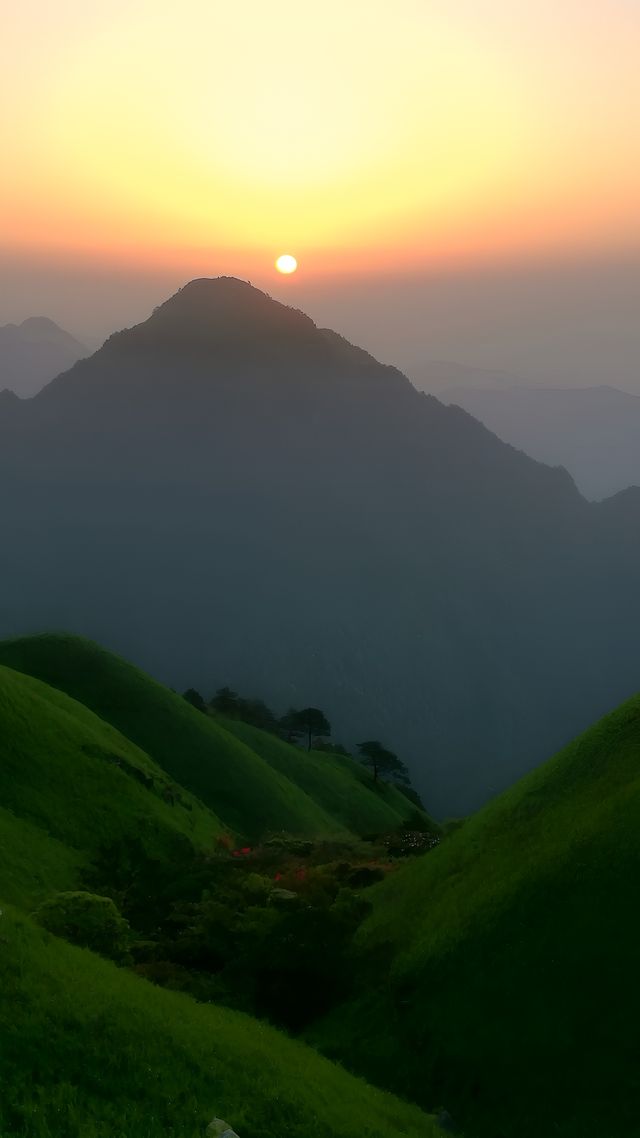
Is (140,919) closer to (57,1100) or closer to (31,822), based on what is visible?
(31,822)

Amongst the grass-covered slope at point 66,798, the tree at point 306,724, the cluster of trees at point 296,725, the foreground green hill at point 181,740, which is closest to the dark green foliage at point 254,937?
A: the grass-covered slope at point 66,798

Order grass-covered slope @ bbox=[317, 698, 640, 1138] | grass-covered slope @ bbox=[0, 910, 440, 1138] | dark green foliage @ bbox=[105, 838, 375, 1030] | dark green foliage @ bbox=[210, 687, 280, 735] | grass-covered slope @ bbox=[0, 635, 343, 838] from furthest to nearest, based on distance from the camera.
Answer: dark green foliage @ bbox=[210, 687, 280, 735]
grass-covered slope @ bbox=[0, 635, 343, 838]
dark green foliage @ bbox=[105, 838, 375, 1030]
grass-covered slope @ bbox=[317, 698, 640, 1138]
grass-covered slope @ bbox=[0, 910, 440, 1138]

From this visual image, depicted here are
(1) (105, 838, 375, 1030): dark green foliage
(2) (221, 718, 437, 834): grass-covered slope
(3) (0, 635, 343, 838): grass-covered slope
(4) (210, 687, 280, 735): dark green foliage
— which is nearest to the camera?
(1) (105, 838, 375, 1030): dark green foliage

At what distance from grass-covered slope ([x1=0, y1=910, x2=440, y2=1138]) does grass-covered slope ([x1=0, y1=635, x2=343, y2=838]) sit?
4704 centimetres

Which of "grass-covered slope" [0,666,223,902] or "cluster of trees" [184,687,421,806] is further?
"cluster of trees" [184,687,421,806]

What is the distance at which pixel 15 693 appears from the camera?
2094 inches

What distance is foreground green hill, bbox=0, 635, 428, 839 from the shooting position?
71.1 metres

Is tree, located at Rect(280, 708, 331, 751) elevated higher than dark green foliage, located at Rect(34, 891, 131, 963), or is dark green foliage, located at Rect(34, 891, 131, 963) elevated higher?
tree, located at Rect(280, 708, 331, 751)

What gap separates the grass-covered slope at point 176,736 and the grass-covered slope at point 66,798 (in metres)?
9.07

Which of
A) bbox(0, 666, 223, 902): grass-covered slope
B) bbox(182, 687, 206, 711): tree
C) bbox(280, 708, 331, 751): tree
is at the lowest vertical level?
bbox(0, 666, 223, 902): grass-covered slope

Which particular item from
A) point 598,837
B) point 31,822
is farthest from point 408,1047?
point 31,822

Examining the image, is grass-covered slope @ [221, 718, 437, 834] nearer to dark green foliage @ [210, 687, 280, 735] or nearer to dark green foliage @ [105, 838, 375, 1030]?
dark green foliage @ [210, 687, 280, 735]

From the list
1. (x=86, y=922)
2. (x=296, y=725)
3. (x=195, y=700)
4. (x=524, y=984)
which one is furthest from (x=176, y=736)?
(x=296, y=725)

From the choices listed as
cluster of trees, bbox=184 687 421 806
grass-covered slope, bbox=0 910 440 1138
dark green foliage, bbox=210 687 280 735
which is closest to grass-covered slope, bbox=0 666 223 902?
grass-covered slope, bbox=0 910 440 1138
